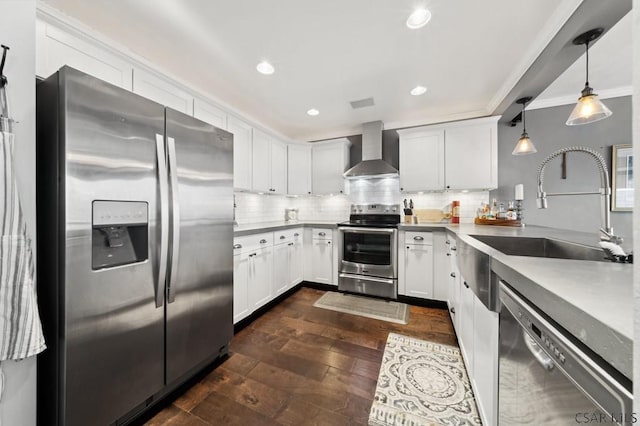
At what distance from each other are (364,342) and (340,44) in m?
2.61

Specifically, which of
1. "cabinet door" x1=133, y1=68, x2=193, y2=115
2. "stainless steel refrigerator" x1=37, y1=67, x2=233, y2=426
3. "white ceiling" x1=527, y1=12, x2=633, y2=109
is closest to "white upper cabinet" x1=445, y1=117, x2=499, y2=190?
"white ceiling" x1=527, y1=12, x2=633, y2=109

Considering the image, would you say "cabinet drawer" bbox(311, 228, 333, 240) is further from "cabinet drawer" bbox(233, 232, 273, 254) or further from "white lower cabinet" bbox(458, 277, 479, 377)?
"white lower cabinet" bbox(458, 277, 479, 377)

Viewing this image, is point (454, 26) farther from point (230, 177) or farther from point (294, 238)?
point (294, 238)

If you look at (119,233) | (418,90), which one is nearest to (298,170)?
(418,90)

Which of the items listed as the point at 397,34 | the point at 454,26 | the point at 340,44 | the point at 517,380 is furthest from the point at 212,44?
the point at 517,380

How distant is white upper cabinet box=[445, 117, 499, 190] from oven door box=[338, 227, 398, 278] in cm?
116

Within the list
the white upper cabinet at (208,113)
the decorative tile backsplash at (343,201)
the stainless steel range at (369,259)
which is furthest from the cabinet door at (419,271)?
the white upper cabinet at (208,113)

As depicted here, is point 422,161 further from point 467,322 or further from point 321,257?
point 467,322

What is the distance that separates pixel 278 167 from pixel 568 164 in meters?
3.86

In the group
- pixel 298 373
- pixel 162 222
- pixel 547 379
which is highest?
pixel 162 222

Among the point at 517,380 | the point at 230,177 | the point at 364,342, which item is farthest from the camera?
the point at 364,342

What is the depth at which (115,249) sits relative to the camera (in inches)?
47.6

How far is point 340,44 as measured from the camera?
1.91 meters

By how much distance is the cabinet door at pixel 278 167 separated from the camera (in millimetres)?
3471
